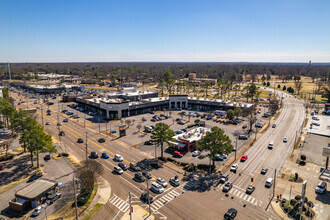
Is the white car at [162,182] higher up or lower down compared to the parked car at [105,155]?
lower down

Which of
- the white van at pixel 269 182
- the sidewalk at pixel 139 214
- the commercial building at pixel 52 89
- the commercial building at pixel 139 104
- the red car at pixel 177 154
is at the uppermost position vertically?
the commercial building at pixel 52 89

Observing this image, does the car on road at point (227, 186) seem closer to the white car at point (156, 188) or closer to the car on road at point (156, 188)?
the car on road at point (156, 188)

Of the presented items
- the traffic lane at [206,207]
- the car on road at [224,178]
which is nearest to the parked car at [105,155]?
the traffic lane at [206,207]

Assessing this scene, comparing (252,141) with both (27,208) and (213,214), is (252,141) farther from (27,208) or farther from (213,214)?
(27,208)

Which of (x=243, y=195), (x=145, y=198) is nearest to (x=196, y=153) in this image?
(x=243, y=195)

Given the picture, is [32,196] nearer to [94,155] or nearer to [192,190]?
[94,155]

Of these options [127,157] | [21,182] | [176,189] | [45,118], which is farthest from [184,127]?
[45,118]
